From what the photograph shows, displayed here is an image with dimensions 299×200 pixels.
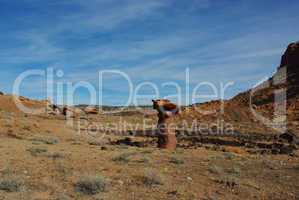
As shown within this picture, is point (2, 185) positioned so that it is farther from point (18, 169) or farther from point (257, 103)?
point (257, 103)

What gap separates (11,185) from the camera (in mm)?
7746

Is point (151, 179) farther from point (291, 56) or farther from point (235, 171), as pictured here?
point (291, 56)

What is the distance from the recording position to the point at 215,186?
8977mm

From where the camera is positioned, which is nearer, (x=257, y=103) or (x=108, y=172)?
(x=108, y=172)

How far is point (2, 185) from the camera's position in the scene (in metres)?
7.74

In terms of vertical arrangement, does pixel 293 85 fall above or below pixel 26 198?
above

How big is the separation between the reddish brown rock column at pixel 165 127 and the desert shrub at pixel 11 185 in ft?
35.0

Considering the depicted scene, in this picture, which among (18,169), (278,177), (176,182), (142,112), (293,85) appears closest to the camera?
(176,182)

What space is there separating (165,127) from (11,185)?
439 inches

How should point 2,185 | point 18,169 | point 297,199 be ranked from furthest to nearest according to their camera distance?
→ point 18,169
point 297,199
point 2,185

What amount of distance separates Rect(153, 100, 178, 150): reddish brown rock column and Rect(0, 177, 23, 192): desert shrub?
1066 cm

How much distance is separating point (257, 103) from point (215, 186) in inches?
2194

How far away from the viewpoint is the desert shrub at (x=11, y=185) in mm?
7656

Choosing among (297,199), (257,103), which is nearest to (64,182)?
(297,199)
